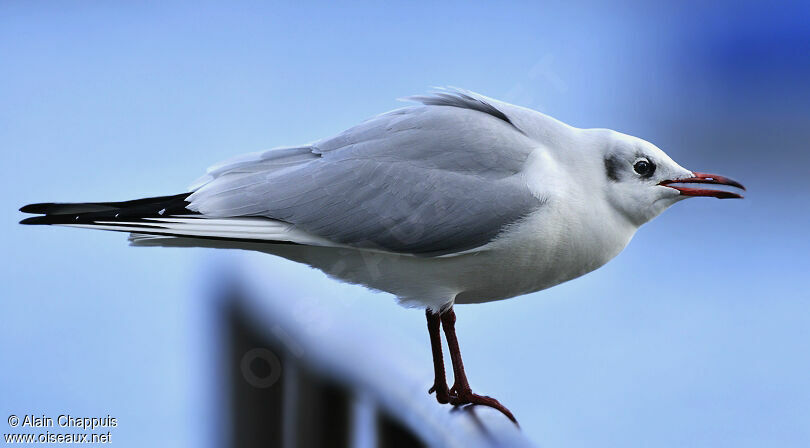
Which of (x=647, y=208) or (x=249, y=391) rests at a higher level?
(x=647, y=208)

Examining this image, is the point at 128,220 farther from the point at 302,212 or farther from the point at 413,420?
the point at 413,420

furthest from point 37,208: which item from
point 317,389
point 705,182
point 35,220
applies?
point 705,182

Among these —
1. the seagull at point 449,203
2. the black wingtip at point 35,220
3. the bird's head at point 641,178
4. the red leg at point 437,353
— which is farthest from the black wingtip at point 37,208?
the bird's head at point 641,178

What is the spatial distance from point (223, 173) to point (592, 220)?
52 centimetres

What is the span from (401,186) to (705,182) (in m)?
0.42

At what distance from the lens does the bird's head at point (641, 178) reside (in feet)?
3.82

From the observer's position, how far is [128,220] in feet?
3.38

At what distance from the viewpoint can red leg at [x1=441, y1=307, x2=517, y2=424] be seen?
3.81 ft

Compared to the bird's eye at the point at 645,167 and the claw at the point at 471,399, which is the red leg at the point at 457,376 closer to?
the claw at the point at 471,399

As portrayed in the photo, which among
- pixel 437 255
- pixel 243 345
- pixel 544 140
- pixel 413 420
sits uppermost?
pixel 544 140

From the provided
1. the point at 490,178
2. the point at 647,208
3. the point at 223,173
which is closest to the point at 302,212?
the point at 223,173

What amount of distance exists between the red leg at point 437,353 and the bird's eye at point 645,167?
0.35 metres

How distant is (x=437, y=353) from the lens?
1.24 m

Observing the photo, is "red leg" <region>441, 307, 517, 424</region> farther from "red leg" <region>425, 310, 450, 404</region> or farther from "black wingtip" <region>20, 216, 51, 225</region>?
"black wingtip" <region>20, 216, 51, 225</region>
